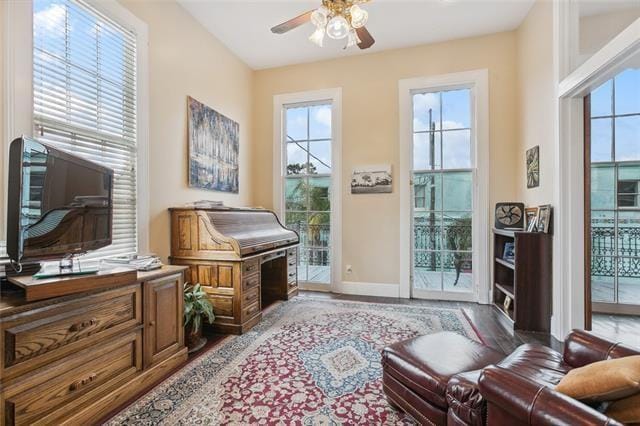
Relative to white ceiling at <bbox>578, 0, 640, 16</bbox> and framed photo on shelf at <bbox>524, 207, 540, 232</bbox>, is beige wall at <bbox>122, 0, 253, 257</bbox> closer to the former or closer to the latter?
framed photo on shelf at <bbox>524, 207, 540, 232</bbox>

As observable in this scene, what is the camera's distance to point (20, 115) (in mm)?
1974

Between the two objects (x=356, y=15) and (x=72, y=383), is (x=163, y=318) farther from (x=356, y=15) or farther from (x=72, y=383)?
(x=356, y=15)

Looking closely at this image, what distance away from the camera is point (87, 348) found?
1.78 metres

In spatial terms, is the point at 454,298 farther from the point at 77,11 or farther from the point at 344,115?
the point at 77,11

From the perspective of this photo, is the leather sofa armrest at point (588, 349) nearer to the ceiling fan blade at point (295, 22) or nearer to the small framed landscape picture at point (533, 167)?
the small framed landscape picture at point (533, 167)

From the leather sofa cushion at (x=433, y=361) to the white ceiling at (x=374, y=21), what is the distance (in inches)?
132

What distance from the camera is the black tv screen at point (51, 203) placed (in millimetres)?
1534

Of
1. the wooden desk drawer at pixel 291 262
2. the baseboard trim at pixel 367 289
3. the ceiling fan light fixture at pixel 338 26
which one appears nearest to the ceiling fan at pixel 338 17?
the ceiling fan light fixture at pixel 338 26

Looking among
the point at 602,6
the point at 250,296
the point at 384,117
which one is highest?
Answer: the point at 602,6

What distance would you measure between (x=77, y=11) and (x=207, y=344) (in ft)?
9.27

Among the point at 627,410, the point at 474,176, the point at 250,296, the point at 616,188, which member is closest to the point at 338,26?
the point at 627,410

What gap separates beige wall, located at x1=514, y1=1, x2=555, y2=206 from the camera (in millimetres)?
3086

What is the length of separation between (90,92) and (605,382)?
3400 millimetres

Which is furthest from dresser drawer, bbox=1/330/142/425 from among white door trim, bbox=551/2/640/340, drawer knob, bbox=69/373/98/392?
white door trim, bbox=551/2/640/340
